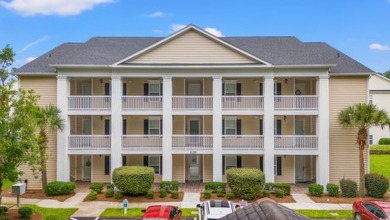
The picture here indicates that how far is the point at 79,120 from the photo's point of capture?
89.5ft

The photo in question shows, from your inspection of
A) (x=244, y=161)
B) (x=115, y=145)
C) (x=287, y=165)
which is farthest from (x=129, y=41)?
(x=287, y=165)

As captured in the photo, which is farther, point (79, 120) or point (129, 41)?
point (129, 41)

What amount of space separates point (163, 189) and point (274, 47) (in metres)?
15.6

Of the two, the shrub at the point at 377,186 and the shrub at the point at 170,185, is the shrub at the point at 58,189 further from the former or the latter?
the shrub at the point at 377,186

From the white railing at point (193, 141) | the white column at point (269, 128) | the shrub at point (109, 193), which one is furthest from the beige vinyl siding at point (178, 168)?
the white column at point (269, 128)

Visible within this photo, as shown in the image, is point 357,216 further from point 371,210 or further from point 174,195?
point 174,195

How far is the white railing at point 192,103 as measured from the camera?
82.3 ft

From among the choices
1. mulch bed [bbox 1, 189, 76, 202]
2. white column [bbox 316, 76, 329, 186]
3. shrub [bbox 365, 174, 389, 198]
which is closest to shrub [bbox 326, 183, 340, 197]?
white column [bbox 316, 76, 329, 186]

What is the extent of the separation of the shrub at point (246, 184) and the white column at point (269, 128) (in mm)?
2653

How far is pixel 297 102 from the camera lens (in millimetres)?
24812

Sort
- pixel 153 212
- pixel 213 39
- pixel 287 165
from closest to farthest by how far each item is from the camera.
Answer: pixel 153 212 < pixel 213 39 < pixel 287 165

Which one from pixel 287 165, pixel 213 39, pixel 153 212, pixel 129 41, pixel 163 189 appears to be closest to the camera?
pixel 153 212

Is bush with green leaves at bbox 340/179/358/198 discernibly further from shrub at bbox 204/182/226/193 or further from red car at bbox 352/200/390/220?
shrub at bbox 204/182/226/193

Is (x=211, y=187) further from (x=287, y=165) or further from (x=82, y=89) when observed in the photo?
(x=82, y=89)
